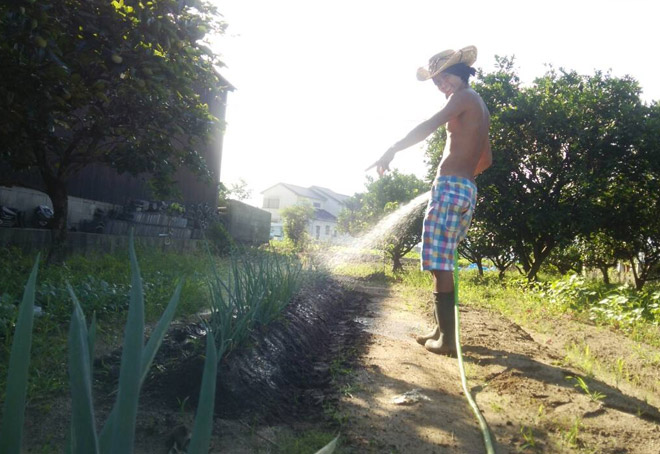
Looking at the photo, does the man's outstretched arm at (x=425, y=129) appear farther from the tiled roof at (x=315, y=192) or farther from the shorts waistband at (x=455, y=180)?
the tiled roof at (x=315, y=192)

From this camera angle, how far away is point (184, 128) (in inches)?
194

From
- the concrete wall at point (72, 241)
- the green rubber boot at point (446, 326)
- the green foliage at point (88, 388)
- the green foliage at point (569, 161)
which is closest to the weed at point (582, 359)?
the green rubber boot at point (446, 326)

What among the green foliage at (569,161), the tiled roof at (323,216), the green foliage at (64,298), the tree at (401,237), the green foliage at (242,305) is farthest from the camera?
the tiled roof at (323,216)

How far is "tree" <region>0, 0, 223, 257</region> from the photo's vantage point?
3.21 meters

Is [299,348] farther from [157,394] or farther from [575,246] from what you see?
[575,246]

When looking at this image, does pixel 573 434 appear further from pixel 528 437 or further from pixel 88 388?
pixel 88 388

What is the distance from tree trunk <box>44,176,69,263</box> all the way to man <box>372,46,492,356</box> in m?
3.70

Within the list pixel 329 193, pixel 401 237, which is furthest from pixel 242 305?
pixel 329 193

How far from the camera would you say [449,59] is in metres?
3.16

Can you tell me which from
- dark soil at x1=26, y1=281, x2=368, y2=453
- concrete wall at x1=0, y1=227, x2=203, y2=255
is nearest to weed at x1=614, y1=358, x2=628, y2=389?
dark soil at x1=26, y1=281, x2=368, y2=453

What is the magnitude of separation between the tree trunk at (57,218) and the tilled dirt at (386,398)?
312 cm

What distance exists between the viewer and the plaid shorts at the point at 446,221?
3033 mm

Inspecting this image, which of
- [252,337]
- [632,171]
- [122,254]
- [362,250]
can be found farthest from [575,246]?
[252,337]

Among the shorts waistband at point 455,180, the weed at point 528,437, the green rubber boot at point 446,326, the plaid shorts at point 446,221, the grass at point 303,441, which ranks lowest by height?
the grass at point 303,441
